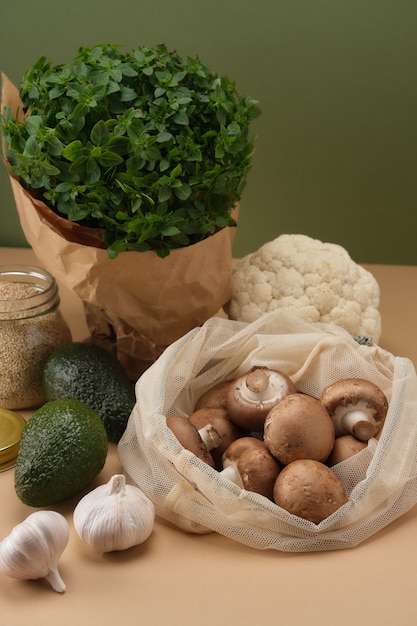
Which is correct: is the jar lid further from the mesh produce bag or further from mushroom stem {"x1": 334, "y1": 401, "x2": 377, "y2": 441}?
mushroom stem {"x1": 334, "y1": 401, "x2": 377, "y2": 441}

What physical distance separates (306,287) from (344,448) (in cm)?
33

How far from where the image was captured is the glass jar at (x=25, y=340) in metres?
1.11

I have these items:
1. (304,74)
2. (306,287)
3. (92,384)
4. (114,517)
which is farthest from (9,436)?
(304,74)

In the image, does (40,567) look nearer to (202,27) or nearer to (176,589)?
(176,589)

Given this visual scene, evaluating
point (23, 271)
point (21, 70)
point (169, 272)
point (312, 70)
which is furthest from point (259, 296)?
point (21, 70)

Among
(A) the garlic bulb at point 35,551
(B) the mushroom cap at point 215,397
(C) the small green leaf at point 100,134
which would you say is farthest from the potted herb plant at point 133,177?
(A) the garlic bulb at point 35,551

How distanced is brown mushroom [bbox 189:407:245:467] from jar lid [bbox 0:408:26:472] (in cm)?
22

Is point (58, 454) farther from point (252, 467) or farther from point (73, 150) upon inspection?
point (73, 150)

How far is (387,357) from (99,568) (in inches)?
17.6

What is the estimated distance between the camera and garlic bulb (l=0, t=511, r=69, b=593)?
2.62 ft

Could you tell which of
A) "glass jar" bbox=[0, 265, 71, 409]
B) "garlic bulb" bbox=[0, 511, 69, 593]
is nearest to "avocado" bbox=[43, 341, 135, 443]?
"glass jar" bbox=[0, 265, 71, 409]

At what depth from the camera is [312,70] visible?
1.43 metres

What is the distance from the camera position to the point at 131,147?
999 millimetres

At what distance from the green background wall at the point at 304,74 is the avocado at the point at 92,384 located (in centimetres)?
56
